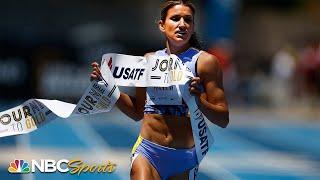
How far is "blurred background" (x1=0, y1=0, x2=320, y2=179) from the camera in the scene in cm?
1397

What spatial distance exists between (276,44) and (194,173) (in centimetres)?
3451

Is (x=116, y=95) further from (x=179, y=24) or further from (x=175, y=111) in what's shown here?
(x=179, y=24)

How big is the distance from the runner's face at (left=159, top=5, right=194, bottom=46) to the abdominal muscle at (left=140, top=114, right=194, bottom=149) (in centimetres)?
50

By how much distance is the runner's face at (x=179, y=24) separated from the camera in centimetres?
609

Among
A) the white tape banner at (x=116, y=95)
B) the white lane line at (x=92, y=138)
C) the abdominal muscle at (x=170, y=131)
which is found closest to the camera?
the white tape banner at (x=116, y=95)

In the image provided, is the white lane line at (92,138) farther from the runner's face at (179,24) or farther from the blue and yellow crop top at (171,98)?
the runner's face at (179,24)

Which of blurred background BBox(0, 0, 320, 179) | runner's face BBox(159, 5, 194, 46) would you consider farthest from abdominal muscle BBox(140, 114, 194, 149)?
blurred background BBox(0, 0, 320, 179)

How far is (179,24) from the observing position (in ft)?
19.9

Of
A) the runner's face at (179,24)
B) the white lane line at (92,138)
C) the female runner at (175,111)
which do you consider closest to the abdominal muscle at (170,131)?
the female runner at (175,111)

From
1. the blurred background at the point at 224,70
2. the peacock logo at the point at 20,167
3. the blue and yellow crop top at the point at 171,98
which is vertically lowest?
the blurred background at the point at 224,70

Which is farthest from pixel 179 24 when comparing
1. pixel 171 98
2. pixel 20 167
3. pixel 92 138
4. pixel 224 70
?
pixel 224 70

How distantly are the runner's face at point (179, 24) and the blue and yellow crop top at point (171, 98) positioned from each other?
102 millimetres

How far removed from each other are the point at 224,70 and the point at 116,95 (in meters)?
20.4

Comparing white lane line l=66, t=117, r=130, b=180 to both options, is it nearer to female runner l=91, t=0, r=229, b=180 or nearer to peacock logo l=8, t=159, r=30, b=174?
peacock logo l=8, t=159, r=30, b=174
